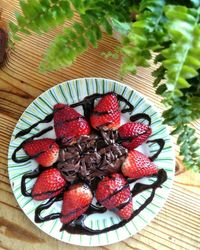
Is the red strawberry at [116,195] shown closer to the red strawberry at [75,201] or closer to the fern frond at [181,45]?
the red strawberry at [75,201]

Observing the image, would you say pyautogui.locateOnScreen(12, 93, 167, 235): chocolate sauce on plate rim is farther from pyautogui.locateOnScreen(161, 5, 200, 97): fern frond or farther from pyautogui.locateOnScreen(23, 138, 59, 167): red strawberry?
pyautogui.locateOnScreen(161, 5, 200, 97): fern frond

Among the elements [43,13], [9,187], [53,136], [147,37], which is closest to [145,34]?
[147,37]

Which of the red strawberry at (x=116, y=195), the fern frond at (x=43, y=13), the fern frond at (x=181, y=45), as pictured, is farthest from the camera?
the red strawberry at (x=116, y=195)

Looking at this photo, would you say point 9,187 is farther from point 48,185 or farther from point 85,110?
point 85,110

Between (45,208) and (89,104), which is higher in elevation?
(89,104)

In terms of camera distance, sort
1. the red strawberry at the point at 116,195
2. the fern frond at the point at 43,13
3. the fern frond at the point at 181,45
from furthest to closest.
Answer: the red strawberry at the point at 116,195
the fern frond at the point at 43,13
the fern frond at the point at 181,45

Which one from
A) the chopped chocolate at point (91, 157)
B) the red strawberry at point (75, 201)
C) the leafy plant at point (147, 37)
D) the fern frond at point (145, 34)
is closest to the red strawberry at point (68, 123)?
the chopped chocolate at point (91, 157)
